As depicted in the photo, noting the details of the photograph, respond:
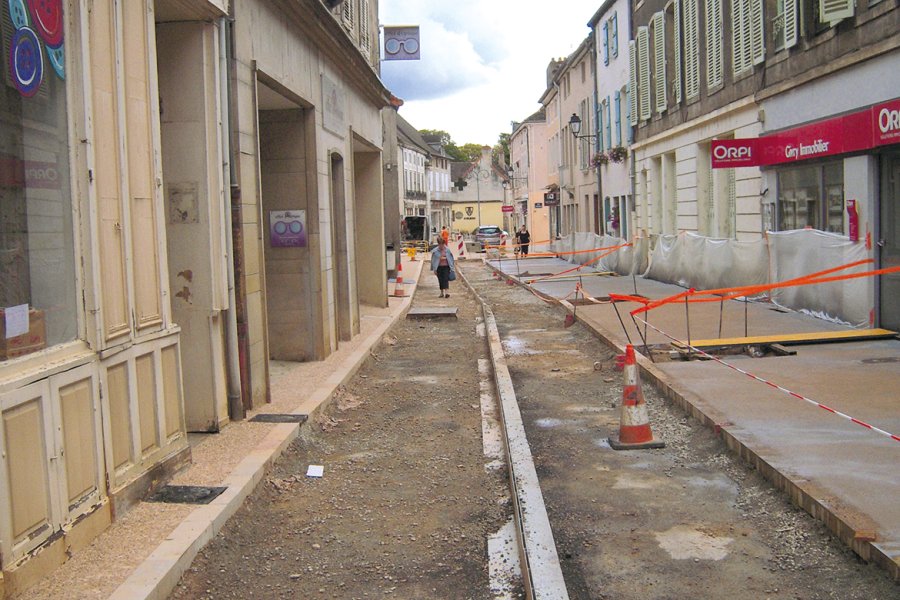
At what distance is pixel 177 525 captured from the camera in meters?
5.37

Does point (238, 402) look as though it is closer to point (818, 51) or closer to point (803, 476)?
point (803, 476)

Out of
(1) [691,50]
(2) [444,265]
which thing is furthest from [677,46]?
(2) [444,265]

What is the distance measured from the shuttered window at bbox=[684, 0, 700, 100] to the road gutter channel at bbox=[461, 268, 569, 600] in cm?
1421

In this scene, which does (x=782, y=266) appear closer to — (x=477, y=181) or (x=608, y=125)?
(x=608, y=125)

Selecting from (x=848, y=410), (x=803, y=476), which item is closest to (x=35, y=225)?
(x=803, y=476)

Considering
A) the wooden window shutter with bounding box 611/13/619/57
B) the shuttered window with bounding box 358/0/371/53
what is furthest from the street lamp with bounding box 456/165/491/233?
the shuttered window with bounding box 358/0/371/53

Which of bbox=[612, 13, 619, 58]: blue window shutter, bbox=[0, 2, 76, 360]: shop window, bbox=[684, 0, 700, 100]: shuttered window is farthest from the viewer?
bbox=[612, 13, 619, 58]: blue window shutter

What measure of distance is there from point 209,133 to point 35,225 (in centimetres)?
289

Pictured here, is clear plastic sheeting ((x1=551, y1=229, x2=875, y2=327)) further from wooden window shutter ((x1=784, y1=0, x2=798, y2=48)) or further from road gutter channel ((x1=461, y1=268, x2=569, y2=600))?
road gutter channel ((x1=461, y1=268, x2=569, y2=600))

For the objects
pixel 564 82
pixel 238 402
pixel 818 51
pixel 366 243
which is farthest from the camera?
pixel 564 82

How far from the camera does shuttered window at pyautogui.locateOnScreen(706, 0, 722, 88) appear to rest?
63.3 ft

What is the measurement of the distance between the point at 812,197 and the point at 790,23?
282 centimetres

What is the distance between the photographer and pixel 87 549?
5008mm

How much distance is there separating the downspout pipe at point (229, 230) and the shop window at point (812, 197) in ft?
31.0
